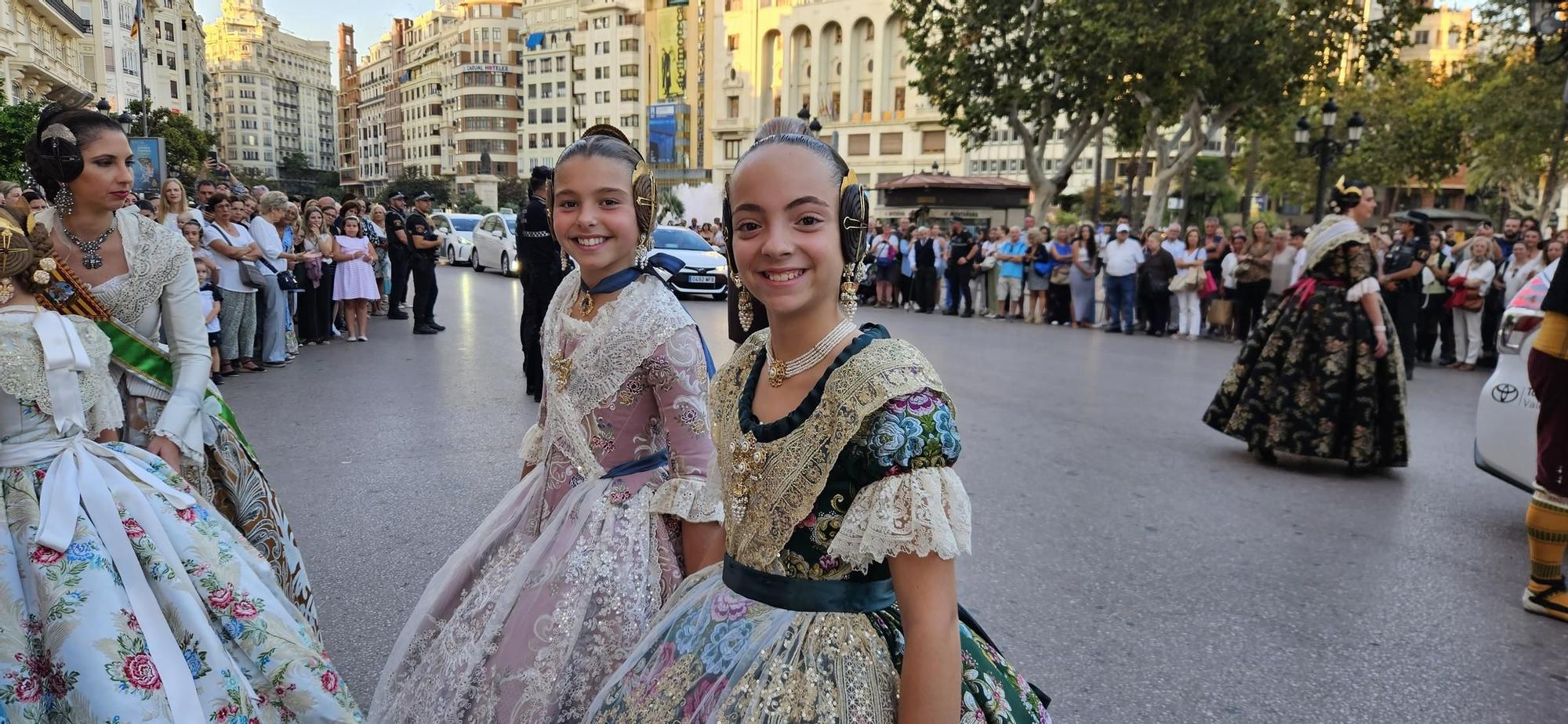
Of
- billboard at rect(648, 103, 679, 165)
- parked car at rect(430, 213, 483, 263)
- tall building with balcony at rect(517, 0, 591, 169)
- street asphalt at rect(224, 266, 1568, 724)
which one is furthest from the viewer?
tall building with balcony at rect(517, 0, 591, 169)

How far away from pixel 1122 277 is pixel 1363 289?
897 centimetres

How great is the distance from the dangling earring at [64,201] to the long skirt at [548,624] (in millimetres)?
1656

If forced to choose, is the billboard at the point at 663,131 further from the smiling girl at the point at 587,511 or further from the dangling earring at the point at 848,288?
the dangling earring at the point at 848,288

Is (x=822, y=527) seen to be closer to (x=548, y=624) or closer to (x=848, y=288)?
(x=848, y=288)

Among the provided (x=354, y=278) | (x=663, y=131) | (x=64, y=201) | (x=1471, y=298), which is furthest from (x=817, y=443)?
(x=663, y=131)

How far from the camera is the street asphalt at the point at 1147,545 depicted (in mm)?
3564

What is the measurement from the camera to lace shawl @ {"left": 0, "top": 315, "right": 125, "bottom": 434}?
2367mm

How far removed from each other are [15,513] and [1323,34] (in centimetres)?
2482

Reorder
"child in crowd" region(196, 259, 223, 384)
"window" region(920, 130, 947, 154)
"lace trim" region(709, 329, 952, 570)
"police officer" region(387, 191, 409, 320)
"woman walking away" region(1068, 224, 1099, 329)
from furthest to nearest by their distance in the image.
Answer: "window" region(920, 130, 947, 154)
"woman walking away" region(1068, 224, 1099, 329)
"police officer" region(387, 191, 409, 320)
"child in crowd" region(196, 259, 223, 384)
"lace trim" region(709, 329, 952, 570)

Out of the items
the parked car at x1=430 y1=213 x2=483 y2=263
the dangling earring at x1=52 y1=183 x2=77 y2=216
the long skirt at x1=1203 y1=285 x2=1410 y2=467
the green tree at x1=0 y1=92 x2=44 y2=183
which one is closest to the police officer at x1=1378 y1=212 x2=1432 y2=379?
the long skirt at x1=1203 y1=285 x2=1410 y2=467

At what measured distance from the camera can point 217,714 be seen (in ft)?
7.30

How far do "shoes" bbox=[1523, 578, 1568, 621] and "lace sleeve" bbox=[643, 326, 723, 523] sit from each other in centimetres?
401

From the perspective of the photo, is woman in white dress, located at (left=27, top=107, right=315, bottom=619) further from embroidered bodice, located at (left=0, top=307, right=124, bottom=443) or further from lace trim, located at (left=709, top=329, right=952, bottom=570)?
lace trim, located at (left=709, top=329, right=952, bottom=570)

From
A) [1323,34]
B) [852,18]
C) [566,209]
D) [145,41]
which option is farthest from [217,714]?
[145,41]
